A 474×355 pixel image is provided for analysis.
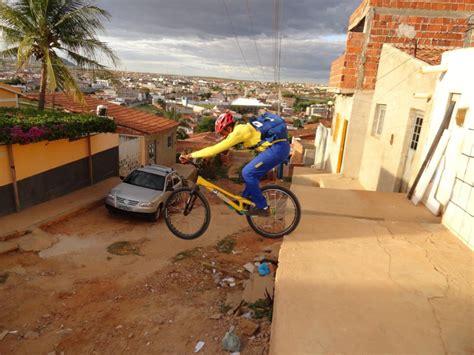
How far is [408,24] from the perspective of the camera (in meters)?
10.0

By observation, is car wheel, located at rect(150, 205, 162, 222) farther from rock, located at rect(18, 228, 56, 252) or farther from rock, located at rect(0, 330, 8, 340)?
rock, located at rect(0, 330, 8, 340)

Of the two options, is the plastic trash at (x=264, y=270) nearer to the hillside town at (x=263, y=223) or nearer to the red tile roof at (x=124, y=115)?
the hillside town at (x=263, y=223)

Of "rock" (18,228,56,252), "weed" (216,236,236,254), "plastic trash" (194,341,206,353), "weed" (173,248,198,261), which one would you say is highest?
"plastic trash" (194,341,206,353)

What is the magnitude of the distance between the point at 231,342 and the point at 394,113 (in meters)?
7.02

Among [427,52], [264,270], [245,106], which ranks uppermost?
[427,52]

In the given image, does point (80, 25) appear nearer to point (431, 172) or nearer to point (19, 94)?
point (19, 94)

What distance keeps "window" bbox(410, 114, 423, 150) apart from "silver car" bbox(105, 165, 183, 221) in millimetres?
7842

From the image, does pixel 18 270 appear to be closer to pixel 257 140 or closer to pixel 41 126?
pixel 41 126

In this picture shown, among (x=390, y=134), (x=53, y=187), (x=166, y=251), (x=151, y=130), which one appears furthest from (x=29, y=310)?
(x=151, y=130)

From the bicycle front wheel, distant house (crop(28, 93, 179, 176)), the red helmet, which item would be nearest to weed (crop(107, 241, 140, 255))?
the bicycle front wheel

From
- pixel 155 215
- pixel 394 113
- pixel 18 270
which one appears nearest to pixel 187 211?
pixel 18 270

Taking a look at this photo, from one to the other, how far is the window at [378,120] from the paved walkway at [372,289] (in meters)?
5.36

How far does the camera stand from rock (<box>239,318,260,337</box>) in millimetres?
4542

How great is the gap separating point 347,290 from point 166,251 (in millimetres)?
6755
